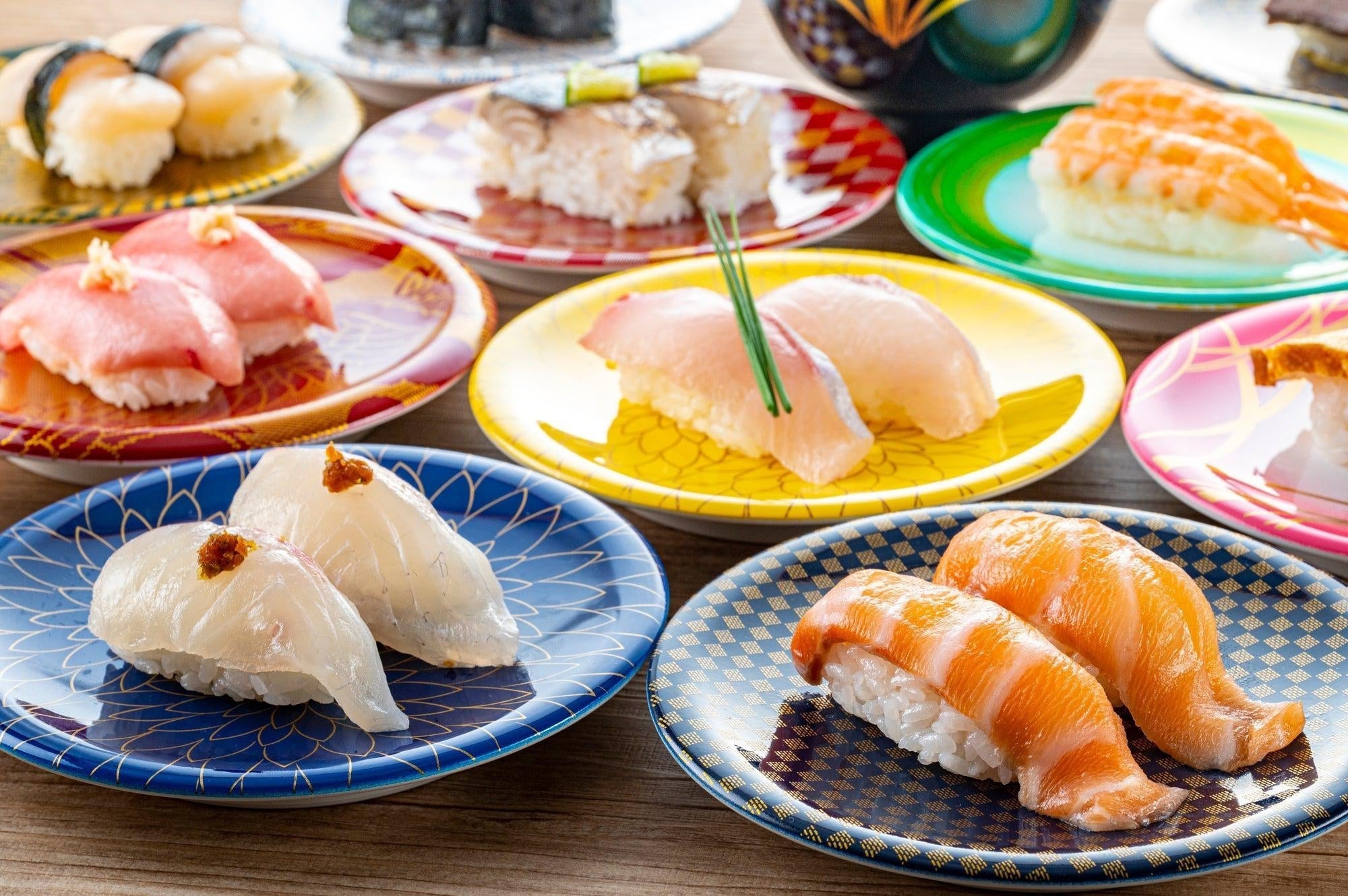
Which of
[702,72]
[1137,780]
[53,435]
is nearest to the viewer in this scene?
[1137,780]

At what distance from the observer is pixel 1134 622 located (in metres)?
1.21

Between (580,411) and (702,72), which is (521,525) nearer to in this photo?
(580,411)

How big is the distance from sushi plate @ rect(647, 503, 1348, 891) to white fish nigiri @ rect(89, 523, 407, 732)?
26cm

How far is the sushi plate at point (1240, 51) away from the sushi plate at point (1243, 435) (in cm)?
106

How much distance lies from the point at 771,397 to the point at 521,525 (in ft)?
1.13

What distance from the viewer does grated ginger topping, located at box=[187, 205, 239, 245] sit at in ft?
6.60

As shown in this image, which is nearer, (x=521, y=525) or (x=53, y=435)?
(x=521, y=525)

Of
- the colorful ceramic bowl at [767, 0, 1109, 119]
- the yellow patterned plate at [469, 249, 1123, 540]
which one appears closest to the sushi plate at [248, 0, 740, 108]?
the colorful ceramic bowl at [767, 0, 1109, 119]

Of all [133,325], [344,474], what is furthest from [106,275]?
[344,474]

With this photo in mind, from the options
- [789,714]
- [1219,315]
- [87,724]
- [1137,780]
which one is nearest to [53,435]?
[87,724]

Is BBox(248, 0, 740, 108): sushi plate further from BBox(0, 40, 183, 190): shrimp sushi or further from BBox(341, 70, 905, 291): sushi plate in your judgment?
BBox(0, 40, 183, 190): shrimp sushi

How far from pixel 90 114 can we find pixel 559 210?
0.83m

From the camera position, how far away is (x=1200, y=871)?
99 centimetres

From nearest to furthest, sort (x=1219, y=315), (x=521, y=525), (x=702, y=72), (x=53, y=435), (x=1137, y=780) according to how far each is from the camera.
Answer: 1. (x=1137, y=780)
2. (x=521, y=525)
3. (x=53, y=435)
4. (x=1219, y=315)
5. (x=702, y=72)
